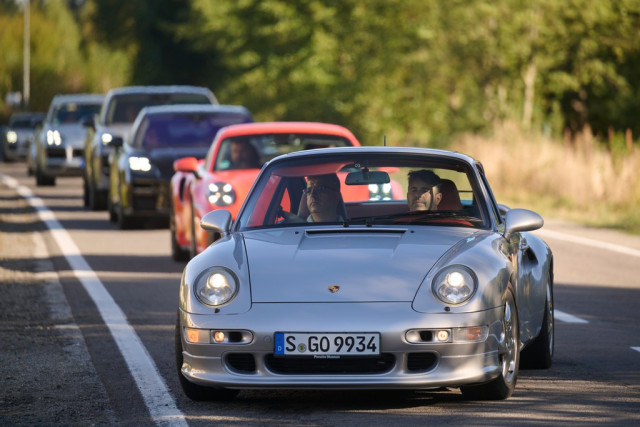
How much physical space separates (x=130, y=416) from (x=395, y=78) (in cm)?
3219

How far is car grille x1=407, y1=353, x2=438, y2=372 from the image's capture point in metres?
7.36

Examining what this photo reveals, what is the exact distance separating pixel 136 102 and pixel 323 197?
16.5 m

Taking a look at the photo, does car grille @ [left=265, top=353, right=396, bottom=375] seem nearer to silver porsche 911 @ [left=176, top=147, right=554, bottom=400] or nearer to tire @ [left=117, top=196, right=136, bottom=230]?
silver porsche 911 @ [left=176, top=147, right=554, bottom=400]

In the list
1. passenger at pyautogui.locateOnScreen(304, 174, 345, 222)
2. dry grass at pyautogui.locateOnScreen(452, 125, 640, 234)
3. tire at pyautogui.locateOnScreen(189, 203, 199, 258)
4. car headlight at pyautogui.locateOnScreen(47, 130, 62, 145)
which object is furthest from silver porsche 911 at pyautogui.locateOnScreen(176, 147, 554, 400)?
car headlight at pyautogui.locateOnScreen(47, 130, 62, 145)

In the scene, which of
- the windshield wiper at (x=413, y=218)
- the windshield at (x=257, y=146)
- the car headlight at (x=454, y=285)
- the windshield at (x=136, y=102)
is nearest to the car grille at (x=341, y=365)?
the car headlight at (x=454, y=285)

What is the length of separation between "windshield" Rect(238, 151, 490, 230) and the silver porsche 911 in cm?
3

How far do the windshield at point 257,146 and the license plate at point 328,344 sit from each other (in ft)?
25.2

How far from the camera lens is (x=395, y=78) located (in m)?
39.2

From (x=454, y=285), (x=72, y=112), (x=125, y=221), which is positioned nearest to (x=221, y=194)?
(x=125, y=221)

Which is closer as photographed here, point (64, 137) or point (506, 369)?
point (506, 369)

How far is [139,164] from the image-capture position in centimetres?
1956

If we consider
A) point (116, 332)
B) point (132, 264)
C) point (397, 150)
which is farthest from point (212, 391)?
point (132, 264)

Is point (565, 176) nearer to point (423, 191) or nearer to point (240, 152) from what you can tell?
point (240, 152)

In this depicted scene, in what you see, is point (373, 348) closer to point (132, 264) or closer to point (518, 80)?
point (132, 264)
